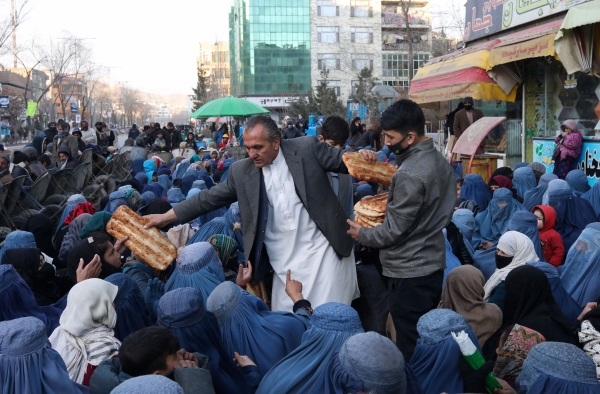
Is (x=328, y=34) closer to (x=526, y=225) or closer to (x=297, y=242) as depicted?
(x=526, y=225)

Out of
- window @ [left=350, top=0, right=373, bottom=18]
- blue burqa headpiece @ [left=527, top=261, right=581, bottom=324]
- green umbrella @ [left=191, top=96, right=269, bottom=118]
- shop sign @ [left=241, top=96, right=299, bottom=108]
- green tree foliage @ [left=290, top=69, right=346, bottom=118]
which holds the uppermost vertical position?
window @ [left=350, top=0, right=373, bottom=18]

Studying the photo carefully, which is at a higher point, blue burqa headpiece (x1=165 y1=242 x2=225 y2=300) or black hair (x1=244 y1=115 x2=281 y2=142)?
black hair (x1=244 y1=115 x2=281 y2=142)

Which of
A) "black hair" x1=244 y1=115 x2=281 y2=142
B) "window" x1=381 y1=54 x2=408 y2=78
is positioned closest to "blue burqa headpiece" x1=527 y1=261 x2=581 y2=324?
"black hair" x1=244 y1=115 x2=281 y2=142

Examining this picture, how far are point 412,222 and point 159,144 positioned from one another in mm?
14374

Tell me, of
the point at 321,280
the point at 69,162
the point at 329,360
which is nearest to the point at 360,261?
the point at 321,280

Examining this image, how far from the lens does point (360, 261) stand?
181 inches

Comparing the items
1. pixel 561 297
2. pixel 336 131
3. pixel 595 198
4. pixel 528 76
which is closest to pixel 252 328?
pixel 561 297

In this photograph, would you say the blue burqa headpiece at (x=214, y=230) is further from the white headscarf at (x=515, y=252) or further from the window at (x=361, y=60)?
the window at (x=361, y=60)

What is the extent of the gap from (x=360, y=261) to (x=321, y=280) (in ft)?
3.36

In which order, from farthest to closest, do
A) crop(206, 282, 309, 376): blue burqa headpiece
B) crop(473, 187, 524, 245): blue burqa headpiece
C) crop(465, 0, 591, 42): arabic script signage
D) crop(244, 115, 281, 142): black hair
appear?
crop(465, 0, 591, 42): arabic script signage → crop(473, 187, 524, 245): blue burqa headpiece → crop(244, 115, 281, 142): black hair → crop(206, 282, 309, 376): blue burqa headpiece

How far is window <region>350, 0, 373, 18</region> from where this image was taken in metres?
63.4

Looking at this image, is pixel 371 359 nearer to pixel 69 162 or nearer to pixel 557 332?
pixel 557 332

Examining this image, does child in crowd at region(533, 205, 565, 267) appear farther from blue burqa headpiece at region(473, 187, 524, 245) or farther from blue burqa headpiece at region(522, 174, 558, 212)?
blue burqa headpiece at region(522, 174, 558, 212)

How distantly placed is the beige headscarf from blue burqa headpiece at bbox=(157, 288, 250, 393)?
1.32 meters
